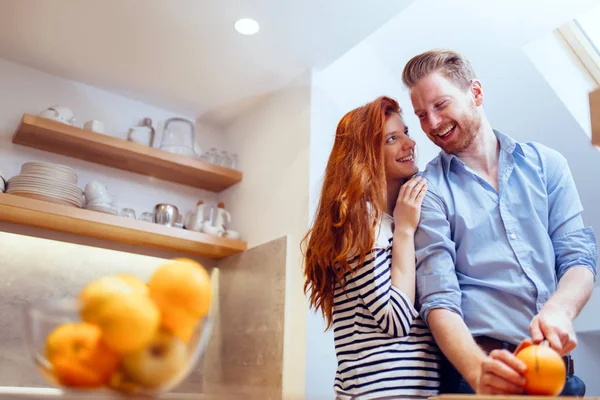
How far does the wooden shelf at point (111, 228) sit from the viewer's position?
8.23ft

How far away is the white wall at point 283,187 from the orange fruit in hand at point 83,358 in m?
2.01

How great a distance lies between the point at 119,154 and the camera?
116 inches

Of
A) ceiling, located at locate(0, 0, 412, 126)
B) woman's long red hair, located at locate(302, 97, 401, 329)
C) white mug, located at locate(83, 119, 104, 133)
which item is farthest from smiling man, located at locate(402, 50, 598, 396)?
white mug, located at locate(83, 119, 104, 133)

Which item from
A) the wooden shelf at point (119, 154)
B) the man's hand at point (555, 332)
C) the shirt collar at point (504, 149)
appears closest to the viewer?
the man's hand at point (555, 332)

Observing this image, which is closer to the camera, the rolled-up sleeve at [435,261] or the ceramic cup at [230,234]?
the rolled-up sleeve at [435,261]

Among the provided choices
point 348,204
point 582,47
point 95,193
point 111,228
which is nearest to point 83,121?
point 95,193

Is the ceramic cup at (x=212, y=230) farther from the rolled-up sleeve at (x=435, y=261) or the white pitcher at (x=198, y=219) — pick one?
the rolled-up sleeve at (x=435, y=261)

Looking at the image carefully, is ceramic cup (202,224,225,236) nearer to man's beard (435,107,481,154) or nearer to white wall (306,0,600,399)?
white wall (306,0,600,399)

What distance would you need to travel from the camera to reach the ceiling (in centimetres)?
247

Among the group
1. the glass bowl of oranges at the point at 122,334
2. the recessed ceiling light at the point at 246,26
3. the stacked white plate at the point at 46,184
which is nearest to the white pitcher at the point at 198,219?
the stacked white plate at the point at 46,184

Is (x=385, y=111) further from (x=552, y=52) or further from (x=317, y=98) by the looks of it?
(x=552, y=52)

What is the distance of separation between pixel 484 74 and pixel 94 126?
2047 millimetres

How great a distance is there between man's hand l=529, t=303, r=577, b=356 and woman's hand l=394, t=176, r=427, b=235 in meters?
0.38

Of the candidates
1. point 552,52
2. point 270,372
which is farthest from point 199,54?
point 552,52
